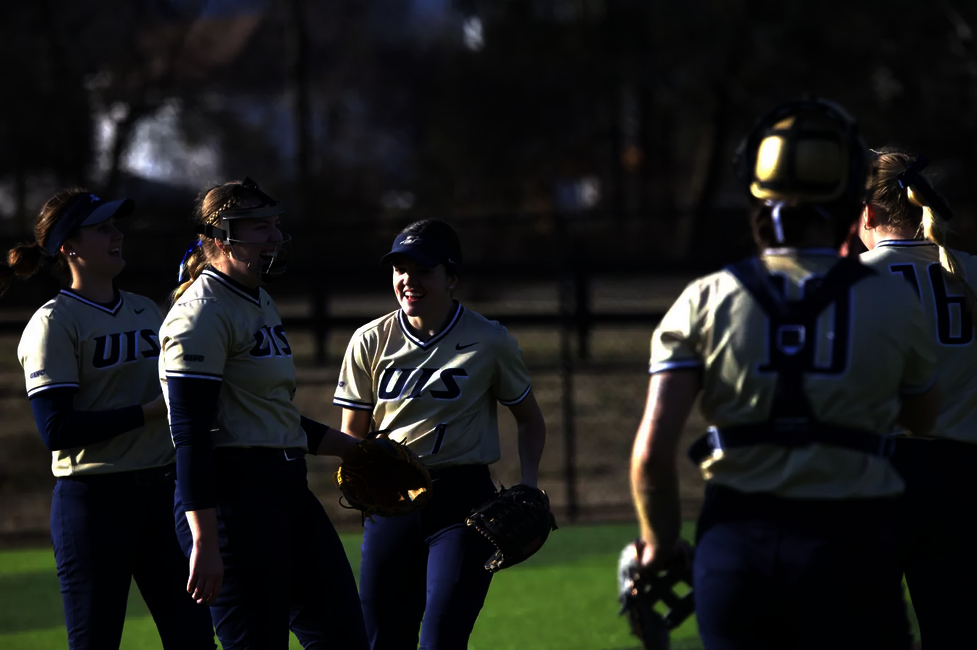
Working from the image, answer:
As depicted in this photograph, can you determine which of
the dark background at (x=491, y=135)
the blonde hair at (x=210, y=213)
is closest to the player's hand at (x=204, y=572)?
the blonde hair at (x=210, y=213)

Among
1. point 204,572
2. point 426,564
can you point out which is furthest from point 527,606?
point 204,572

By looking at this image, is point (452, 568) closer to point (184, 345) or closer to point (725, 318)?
point (184, 345)

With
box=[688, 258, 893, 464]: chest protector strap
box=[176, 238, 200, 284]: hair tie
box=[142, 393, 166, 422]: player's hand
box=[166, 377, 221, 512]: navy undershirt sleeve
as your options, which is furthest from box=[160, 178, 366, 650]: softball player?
box=[688, 258, 893, 464]: chest protector strap

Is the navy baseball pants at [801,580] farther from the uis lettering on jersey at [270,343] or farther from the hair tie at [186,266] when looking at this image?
the hair tie at [186,266]

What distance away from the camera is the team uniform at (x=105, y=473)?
419 centimetres

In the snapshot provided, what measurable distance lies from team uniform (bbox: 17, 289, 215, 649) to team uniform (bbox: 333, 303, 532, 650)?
661mm

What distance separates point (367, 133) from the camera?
41.3m

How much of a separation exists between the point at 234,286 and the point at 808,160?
6.46ft

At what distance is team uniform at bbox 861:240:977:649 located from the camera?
3744 mm

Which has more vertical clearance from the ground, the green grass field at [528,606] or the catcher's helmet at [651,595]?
the catcher's helmet at [651,595]

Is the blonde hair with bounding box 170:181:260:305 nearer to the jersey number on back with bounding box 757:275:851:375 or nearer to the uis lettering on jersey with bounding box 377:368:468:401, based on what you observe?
the uis lettering on jersey with bounding box 377:368:468:401

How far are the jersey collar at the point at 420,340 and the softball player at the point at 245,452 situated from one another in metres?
0.56

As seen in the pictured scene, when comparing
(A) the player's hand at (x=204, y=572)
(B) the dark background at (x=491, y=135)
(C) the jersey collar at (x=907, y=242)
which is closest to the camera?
(A) the player's hand at (x=204, y=572)

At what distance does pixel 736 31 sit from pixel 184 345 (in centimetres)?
2608
